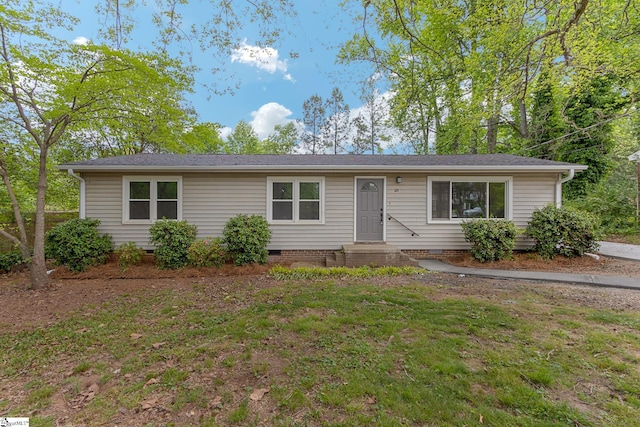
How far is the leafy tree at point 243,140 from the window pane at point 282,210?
18859 millimetres

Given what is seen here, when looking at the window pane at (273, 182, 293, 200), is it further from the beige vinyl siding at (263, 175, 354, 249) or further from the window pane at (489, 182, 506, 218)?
the window pane at (489, 182, 506, 218)

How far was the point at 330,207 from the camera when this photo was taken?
7.57m

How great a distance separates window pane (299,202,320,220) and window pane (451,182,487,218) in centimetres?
390

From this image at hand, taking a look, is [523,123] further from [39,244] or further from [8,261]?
[8,261]

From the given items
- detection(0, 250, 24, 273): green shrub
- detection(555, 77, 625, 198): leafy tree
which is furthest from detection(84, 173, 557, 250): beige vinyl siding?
detection(555, 77, 625, 198): leafy tree

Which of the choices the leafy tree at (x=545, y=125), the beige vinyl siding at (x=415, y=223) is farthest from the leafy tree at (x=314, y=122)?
the beige vinyl siding at (x=415, y=223)

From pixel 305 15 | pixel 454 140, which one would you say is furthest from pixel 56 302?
pixel 454 140

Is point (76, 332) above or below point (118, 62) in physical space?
below

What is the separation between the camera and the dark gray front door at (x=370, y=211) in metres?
7.64

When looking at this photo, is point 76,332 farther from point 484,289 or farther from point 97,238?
point 484,289

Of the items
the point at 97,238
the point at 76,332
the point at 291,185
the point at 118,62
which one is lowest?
the point at 76,332

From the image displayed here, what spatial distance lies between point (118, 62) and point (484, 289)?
25.9ft

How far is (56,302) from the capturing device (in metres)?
4.49

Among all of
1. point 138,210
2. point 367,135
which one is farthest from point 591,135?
point 138,210
